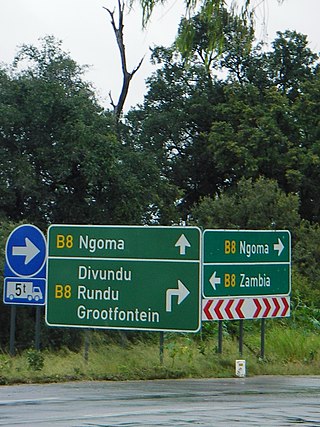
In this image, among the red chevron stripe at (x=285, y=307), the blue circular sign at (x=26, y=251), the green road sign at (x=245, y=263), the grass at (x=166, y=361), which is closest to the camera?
the grass at (x=166, y=361)

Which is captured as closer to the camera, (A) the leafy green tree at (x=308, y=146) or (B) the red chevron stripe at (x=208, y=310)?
(B) the red chevron stripe at (x=208, y=310)

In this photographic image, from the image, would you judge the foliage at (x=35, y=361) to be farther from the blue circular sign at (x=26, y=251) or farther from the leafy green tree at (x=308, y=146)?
the leafy green tree at (x=308, y=146)

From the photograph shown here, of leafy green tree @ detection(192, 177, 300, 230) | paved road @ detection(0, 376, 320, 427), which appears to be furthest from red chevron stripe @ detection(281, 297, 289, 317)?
leafy green tree @ detection(192, 177, 300, 230)

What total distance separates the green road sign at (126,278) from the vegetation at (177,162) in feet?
2.52

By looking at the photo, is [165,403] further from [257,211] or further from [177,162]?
[177,162]

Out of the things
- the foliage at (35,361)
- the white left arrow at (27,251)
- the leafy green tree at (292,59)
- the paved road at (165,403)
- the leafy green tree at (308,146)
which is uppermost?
the leafy green tree at (292,59)

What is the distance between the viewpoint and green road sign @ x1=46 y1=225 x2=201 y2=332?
19.5 metres

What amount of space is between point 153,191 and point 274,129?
490 inches

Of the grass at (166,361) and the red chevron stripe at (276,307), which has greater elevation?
the red chevron stripe at (276,307)

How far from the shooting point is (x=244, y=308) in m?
21.0

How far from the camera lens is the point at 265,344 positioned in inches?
906

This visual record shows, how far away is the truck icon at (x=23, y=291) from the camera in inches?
773

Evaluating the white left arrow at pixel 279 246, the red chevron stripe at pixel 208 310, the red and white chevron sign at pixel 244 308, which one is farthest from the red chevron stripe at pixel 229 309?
the white left arrow at pixel 279 246

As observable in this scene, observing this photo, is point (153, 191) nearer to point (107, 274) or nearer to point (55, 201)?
point (55, 201)
